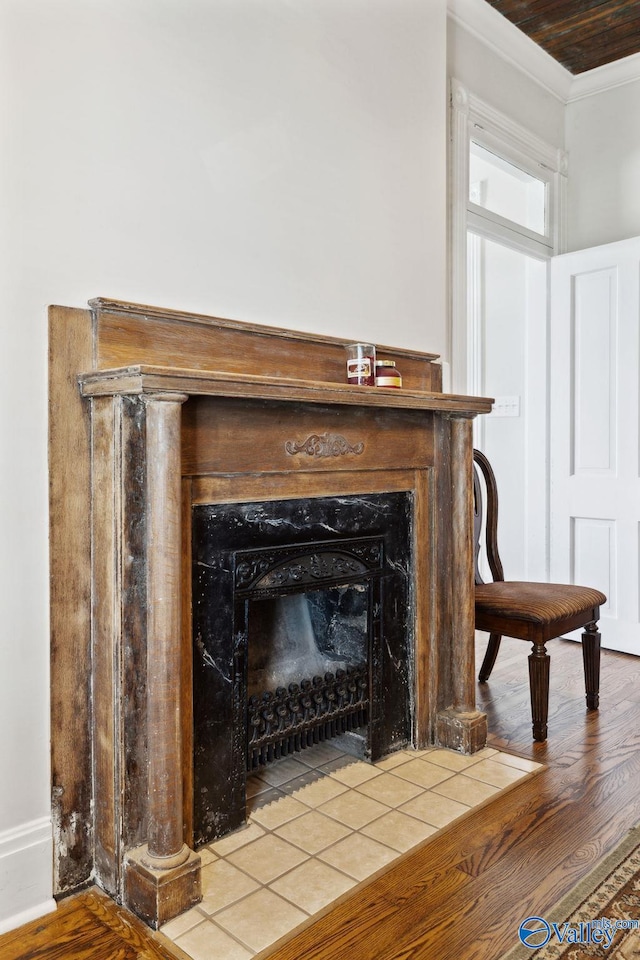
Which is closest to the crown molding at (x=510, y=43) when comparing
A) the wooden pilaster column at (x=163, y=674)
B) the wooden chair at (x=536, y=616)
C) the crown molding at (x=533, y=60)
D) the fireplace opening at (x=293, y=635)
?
the crown molding at (x=533, y=60)

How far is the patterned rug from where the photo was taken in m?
1.41

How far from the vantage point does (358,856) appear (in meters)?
1.73

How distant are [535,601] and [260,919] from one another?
148cm

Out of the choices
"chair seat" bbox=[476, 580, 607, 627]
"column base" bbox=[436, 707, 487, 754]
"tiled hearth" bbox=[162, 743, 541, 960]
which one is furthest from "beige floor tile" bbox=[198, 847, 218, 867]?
"chair seat" bbox=[476, 580, 607, 627]

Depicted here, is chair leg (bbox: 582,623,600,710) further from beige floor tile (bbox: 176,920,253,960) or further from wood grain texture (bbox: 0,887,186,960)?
wood grain texture (bbox: 0,887,186,960)

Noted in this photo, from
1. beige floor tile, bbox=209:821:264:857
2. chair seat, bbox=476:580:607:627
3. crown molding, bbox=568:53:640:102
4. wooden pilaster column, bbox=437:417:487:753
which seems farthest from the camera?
crown molding, bbox=568:53:640:102

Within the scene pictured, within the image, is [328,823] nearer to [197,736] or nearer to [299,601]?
[197,736]

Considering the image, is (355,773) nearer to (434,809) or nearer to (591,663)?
(434,809)

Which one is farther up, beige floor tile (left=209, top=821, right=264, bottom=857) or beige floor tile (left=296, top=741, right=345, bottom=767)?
beige floor tile (left=296, top=741, right=345, bottom=767)

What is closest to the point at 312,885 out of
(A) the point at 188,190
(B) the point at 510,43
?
(A) the point at 188,190

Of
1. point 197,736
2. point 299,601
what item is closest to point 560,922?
point 197,736

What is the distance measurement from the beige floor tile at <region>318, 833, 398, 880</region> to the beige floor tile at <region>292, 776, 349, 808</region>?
0.22 metres

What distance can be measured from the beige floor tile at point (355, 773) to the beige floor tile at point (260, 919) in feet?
1.91

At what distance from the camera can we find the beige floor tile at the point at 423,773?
2121mm
